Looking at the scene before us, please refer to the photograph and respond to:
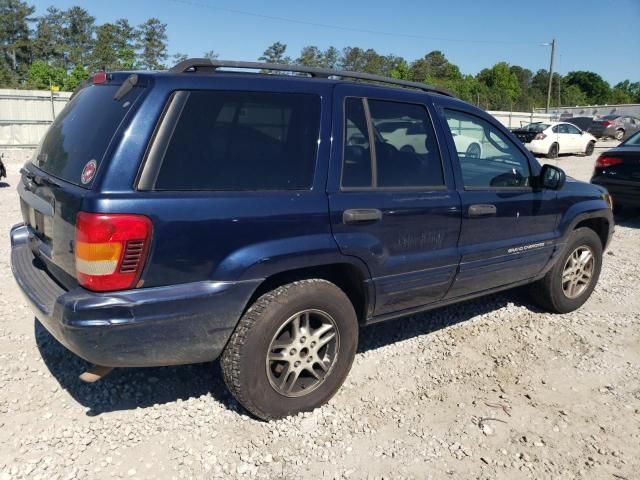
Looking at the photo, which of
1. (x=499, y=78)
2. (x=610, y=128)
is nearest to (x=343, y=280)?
(x=610, y=128)

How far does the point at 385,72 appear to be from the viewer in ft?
193

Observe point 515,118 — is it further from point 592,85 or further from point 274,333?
point 592,85

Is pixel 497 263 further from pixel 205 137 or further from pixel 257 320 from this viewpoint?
pixel 205 137

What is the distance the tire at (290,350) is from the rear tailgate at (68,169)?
2.99 ft

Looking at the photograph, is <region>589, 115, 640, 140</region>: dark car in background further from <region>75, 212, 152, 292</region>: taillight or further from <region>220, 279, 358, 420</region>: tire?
<region>75, 212, 152, 292</region>: taillight

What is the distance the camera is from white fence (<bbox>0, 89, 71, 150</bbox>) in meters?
18.2

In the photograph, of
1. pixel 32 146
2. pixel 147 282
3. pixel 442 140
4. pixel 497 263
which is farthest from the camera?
pixel 32 146

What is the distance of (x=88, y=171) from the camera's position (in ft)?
8.40

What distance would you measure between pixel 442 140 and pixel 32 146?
60.7 feet

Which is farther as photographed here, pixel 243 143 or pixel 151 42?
pixel 151 42

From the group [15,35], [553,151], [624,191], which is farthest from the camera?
[15,35]

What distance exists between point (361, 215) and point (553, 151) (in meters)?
19.3

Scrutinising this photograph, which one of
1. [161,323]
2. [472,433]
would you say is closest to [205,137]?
[161,323]

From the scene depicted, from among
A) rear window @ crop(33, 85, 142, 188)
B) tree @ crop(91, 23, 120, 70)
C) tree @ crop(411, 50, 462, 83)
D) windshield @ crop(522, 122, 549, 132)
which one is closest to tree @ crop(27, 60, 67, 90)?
tree @ crop(91, 23, 120, 70)
